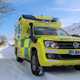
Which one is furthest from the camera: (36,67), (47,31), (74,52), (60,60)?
(47,31)

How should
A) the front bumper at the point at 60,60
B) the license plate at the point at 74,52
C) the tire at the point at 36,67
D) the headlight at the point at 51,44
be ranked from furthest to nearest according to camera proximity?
the tire at the point at 36,67
the license plate at the point at 74,52
the headlight at the point at 51,44
the front bumper at the point at 60,60

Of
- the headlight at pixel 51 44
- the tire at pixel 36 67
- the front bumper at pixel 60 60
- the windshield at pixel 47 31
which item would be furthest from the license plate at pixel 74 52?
the windshield at pixel 47 31

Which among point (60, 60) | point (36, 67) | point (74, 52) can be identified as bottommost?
point (36, 67)

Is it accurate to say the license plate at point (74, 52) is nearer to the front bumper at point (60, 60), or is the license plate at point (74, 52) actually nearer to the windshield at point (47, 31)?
the front bumper at point (60, 60)

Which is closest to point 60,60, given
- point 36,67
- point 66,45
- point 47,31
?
point 66,45

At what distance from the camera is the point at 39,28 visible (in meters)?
10.8

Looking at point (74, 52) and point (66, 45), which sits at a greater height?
point (66, 45)

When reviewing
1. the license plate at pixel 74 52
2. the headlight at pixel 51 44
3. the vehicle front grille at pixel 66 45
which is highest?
the headlight at pixel 51 44

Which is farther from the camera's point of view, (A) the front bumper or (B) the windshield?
(B) the windshield

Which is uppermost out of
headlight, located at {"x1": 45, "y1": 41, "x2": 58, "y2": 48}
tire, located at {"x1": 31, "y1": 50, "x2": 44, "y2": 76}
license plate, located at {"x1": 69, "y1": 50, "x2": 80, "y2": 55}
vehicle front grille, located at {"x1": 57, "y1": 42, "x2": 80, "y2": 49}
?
headlight, located at {"x1": 45, "y1": 41, "x2": 58, "y2": 48}

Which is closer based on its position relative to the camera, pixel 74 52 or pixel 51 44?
pixel 51 44

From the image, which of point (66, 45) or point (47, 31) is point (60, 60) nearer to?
point (66, 45)

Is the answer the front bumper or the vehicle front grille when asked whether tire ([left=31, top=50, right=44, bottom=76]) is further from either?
the vehicle front grille

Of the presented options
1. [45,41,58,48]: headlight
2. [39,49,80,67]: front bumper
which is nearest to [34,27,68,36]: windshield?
[45,41,58,48]: headlight
